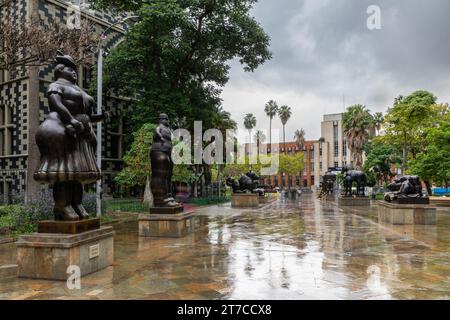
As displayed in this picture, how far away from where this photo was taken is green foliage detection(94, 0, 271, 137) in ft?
74.4

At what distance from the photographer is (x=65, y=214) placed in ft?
20.8

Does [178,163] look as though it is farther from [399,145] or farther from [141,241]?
[399,145]

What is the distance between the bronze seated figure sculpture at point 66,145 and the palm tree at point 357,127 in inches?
1821

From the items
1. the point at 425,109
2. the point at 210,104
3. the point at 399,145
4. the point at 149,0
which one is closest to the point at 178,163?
the point at 210,104

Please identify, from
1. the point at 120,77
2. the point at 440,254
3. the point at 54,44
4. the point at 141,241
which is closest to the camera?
the point at 440,254

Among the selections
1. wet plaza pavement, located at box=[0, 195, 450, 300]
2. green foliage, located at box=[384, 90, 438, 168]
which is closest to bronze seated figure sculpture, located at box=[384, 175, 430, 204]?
wet plaza pavement, located at box=[0, 195, 450, 300]

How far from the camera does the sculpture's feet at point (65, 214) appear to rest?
6309 mm

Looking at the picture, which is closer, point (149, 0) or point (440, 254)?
point (440, 254)

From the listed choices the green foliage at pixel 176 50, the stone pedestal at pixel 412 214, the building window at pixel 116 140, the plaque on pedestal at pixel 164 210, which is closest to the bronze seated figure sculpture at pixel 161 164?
the plaque on pedestal at pixel 164 210

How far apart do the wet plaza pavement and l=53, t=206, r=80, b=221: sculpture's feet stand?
1071 millimetres

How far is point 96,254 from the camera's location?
659cm

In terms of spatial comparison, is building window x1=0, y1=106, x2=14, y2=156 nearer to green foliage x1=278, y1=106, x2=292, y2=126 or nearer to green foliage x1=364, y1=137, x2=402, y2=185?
green foliage x1=364, y1=137, x2=402, y2=185

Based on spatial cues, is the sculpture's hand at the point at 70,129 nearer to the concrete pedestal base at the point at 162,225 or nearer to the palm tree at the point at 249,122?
the concrete pedestal base at the point at 162,225
